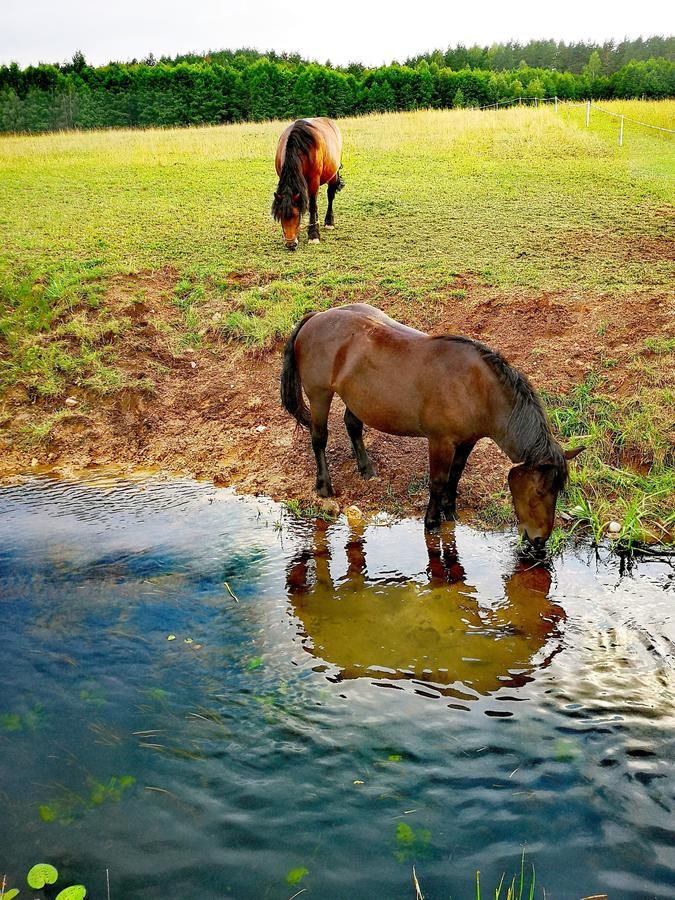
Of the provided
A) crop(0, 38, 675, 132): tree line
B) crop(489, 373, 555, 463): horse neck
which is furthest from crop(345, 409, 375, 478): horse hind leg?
crop(0, 38, 675, 132): tree line

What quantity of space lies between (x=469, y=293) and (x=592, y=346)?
193 cm

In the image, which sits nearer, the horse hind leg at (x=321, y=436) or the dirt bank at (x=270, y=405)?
the horse hind leg at (x=321, y=436)

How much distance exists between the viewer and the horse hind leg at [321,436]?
579cm

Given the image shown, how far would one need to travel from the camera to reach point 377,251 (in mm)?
10547

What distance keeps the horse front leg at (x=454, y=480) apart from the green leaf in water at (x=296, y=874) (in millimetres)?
3187

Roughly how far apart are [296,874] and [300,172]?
395 inches

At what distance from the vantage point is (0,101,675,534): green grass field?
6.58m

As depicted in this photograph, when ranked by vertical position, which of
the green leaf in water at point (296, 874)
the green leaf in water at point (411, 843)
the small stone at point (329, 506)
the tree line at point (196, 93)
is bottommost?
the green leaf in water at point (296, 874)

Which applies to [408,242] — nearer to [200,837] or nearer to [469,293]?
[469,293]

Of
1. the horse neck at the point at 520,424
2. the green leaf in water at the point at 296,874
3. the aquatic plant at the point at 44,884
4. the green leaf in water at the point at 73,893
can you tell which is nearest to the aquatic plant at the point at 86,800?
the aquatic plant at the point at 44,884

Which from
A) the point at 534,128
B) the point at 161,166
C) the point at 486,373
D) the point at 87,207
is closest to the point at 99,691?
the point at 486,373

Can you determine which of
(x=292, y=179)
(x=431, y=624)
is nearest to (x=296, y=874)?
(x=431, y=624)

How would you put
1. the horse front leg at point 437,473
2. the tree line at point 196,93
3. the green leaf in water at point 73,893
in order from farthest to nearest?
the tree line at point 196,93, the horse front leg at point 437,473, the green leaf in water at point 73,893

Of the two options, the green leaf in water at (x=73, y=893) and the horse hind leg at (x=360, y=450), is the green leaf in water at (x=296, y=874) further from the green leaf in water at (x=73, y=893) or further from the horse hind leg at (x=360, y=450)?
the horse hind leg at (x=360, y=450)
